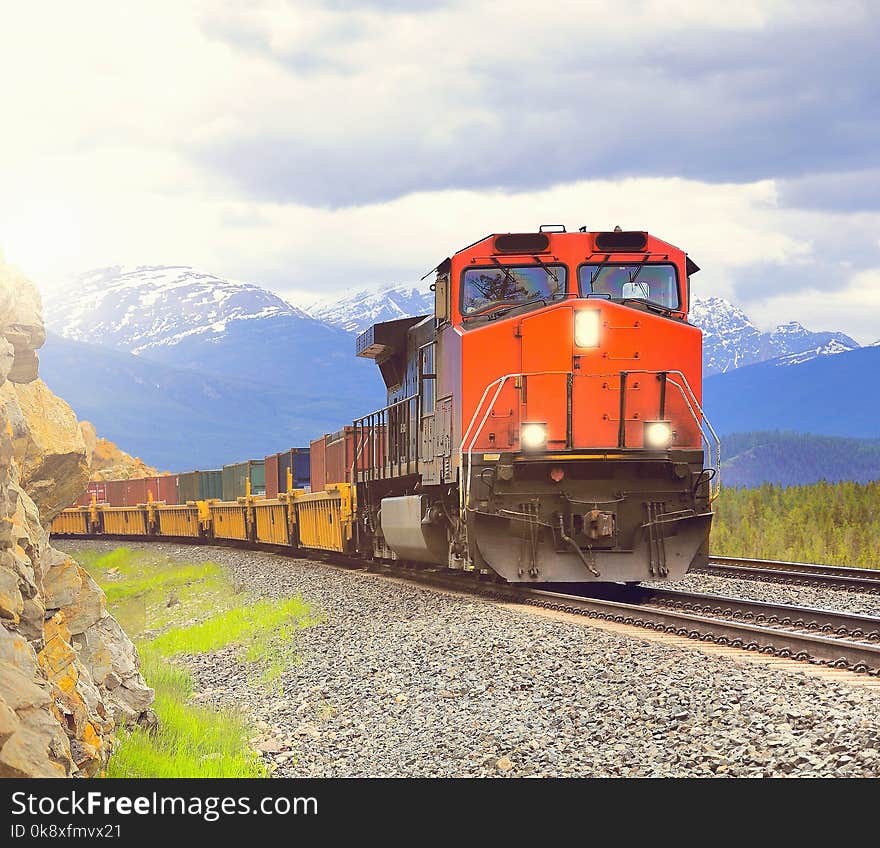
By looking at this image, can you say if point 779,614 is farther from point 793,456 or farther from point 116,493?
point 793,456

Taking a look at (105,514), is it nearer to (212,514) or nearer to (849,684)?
(212,514)

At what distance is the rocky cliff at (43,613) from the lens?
526 centimetres

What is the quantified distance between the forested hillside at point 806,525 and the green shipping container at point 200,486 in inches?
754

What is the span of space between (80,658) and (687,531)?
7.34 meters

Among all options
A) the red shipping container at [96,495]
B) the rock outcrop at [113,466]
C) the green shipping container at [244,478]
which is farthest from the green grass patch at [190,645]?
the rock outcrop at [113,466]

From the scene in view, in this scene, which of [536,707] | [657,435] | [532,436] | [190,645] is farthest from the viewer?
[190,645]

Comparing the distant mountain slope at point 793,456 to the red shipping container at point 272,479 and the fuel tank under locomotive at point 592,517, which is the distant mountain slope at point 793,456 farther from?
the fuel tank under locomotive at point 592,517

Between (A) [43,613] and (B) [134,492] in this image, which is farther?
(B) [134,492]

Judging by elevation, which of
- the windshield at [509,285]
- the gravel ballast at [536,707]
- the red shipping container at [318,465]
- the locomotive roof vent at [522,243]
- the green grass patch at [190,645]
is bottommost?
the green grass patch at [190,645]

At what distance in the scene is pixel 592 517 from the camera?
1252 centimetres

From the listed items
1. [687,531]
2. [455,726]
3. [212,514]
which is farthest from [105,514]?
[455,726]

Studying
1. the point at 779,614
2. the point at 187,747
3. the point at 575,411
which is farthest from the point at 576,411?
the point at 187,747

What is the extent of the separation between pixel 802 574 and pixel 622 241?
5.69 m

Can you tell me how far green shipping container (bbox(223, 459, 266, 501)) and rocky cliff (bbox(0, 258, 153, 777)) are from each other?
2421 cm
